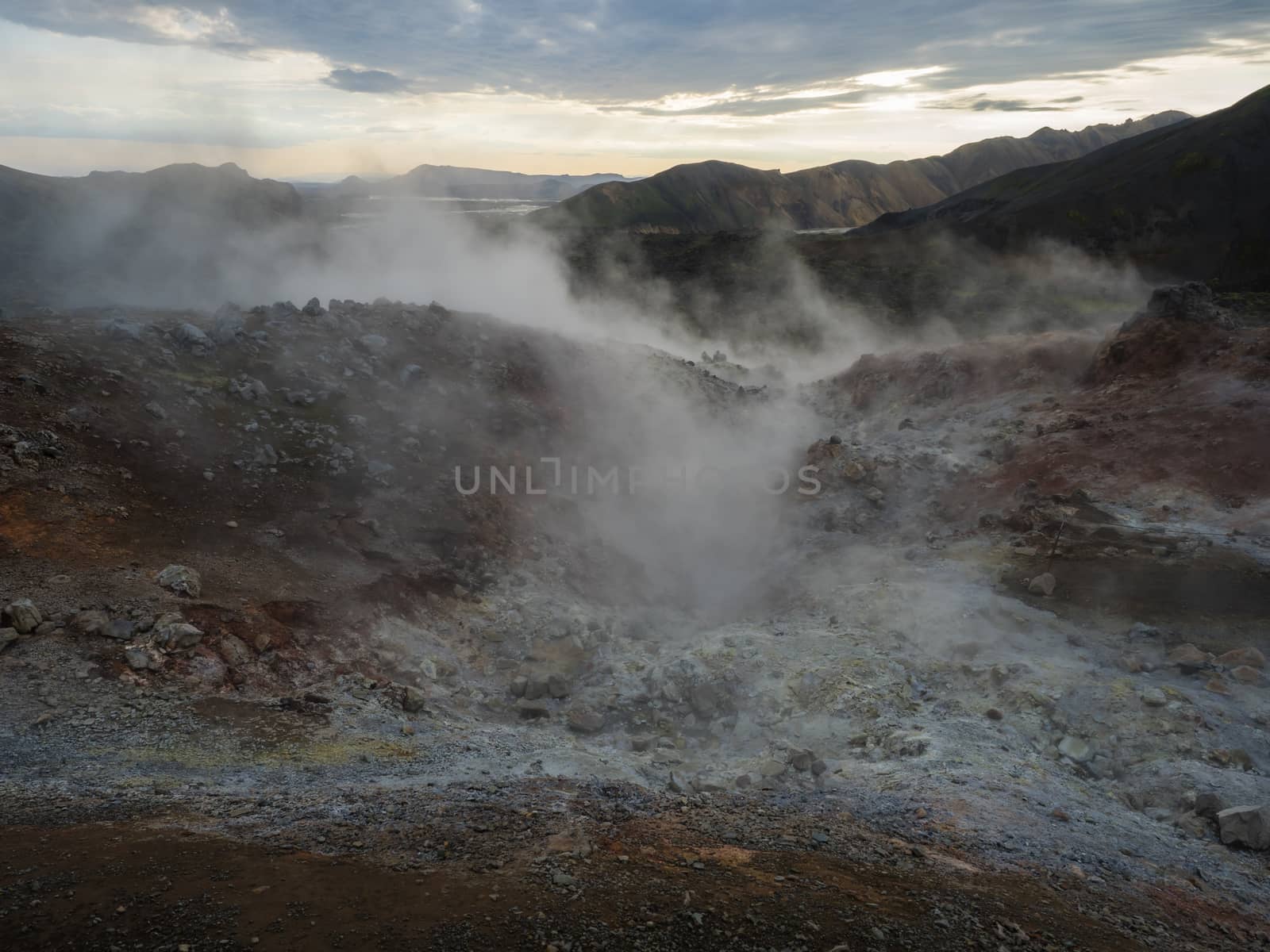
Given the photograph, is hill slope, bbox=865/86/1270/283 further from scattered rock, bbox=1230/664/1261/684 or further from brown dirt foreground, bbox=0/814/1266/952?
brown dirt foreground, bbox=0/814/1266/952

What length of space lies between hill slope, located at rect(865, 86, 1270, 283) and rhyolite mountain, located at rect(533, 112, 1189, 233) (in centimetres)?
5402

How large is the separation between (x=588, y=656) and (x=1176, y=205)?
6525 centimetres

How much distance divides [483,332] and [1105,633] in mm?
14449

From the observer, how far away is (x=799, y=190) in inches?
5325

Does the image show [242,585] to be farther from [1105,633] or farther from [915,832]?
[1105,633]

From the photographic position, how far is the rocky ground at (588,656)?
5145mm

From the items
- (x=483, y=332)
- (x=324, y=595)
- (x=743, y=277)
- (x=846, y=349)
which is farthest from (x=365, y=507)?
(x=743, y=277)

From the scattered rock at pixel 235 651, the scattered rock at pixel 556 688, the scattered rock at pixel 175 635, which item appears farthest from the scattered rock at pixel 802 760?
the scattered rock at pixel 175 635

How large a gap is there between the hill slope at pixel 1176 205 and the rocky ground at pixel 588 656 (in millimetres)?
39768

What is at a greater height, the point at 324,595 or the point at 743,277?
the point at 743,277

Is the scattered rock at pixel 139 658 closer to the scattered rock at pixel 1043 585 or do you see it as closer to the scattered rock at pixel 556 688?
the scattered rock at pixel 556 688

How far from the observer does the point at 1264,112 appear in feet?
194

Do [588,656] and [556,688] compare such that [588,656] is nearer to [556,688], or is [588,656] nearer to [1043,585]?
[556,688]

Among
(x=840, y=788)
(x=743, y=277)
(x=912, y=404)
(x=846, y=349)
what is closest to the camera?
(x=840, y=788)
